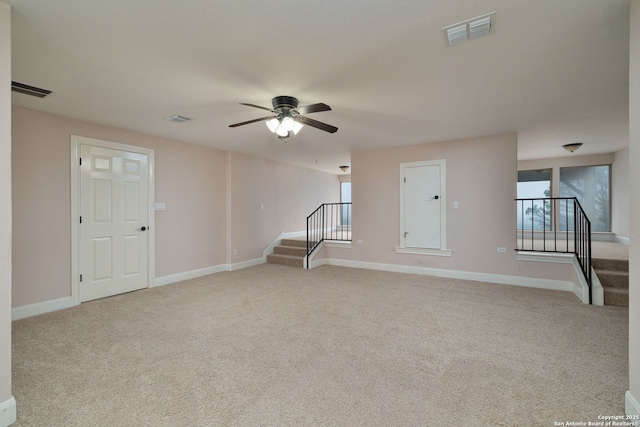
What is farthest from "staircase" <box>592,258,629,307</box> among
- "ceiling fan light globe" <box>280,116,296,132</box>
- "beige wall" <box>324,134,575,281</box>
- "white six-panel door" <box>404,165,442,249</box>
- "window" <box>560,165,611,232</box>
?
"ceiling fan light globe" <box>280,116,296,132</box>

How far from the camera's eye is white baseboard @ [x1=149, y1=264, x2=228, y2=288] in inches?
193

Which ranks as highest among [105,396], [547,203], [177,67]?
[177,67]

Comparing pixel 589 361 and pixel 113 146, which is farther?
pixel 113 146

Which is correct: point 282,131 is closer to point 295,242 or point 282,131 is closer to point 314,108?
point 314,108

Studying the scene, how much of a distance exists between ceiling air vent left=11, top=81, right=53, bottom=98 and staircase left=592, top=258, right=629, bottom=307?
6933 mm

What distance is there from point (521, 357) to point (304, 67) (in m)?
3.10

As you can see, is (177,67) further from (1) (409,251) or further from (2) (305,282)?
(1) (409,251)

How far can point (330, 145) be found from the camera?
5.66 m

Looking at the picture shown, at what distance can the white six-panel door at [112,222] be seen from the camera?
13.2 feet

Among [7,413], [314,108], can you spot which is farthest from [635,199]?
[7,413]

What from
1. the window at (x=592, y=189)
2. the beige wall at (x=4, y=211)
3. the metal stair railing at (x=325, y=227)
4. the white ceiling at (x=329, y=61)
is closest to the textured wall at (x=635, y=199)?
the white ceiling at (x=329, y=61)

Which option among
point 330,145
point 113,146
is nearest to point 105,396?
point 113,146

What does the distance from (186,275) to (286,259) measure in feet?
6.80

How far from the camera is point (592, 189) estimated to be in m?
6.86
